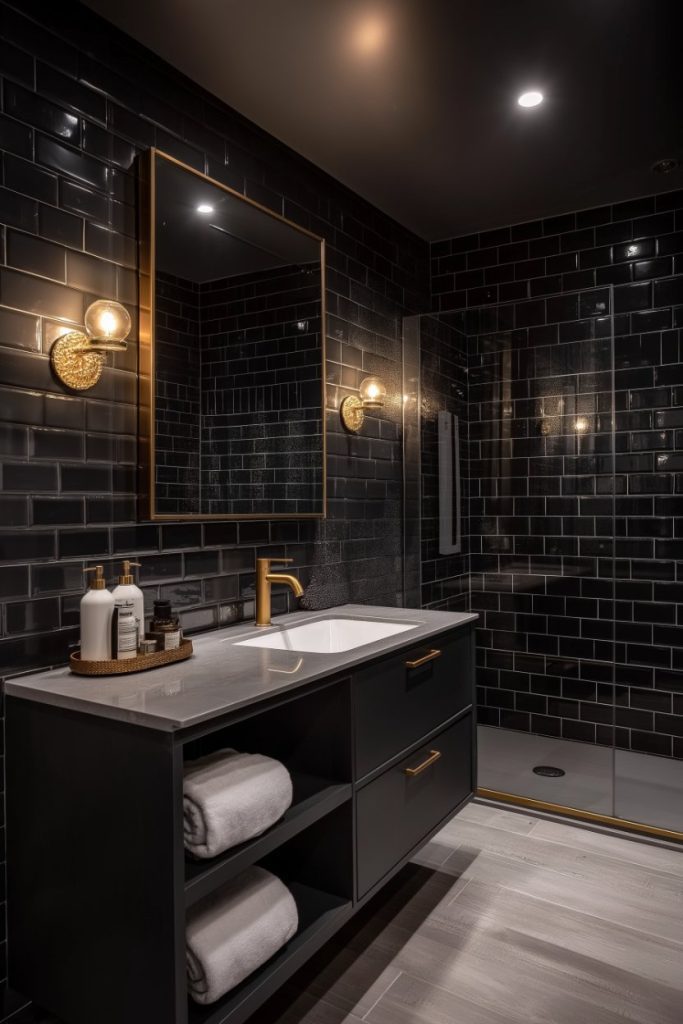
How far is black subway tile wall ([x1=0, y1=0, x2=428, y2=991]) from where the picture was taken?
1625mm

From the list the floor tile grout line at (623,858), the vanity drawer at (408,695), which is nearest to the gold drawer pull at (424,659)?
the vanity drawer at (408,695)

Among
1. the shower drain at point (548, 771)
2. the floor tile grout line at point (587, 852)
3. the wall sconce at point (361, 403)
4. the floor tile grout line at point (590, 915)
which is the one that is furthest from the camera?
the shower drain at point (548, 771)

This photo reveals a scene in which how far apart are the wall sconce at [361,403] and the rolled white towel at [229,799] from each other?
62.4 inches

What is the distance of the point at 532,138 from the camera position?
8.46ft

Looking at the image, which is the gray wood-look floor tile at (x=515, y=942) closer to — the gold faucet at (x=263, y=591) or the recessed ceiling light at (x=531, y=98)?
the gold faucet at (x=263, y=591)

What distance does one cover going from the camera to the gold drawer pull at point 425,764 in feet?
6.54

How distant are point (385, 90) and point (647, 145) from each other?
1096 mm

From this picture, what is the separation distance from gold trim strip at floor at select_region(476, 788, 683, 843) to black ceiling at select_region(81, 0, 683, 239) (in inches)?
104

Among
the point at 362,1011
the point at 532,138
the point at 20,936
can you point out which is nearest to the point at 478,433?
the point at 532,138

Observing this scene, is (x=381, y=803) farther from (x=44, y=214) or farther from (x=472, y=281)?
(x=472, y=281)

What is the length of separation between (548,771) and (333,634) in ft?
4.26

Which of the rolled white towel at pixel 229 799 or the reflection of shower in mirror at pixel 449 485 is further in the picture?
the reflection of shower in mirror at pixel 449 485

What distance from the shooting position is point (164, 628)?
172 cm

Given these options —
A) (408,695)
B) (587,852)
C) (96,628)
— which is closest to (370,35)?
(96,628)
